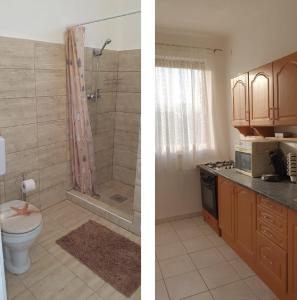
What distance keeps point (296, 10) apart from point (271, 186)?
1209 millimetres

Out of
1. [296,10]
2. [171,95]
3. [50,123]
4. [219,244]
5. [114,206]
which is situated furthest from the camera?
[171,95]

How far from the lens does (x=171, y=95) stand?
2.53m

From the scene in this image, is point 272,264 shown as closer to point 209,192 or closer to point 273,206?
point 273,206

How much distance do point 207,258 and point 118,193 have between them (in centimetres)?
154

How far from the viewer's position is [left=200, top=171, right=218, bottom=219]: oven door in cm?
244

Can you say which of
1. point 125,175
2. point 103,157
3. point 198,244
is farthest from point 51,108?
point 198,244

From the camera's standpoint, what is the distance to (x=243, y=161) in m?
2.11

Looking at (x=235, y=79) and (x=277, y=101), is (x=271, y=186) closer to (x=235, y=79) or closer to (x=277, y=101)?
(x=277, y=101)

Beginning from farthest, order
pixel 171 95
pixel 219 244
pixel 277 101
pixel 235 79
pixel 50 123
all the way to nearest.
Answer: pixel 171 95, pixel 219 244, pixel 235 79, pixel 277 101, pixel 50 123

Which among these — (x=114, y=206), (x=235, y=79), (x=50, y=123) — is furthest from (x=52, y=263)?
(x=235, y=79)

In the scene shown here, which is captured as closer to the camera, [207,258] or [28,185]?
[28,185]

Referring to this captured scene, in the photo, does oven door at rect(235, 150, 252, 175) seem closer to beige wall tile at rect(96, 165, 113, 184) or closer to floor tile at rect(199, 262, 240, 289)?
floor tile at rect(199, 262, 240, 289)

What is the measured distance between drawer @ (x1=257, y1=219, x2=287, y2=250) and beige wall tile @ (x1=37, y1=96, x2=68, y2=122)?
1.48 m

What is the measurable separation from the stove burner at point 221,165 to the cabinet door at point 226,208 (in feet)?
0.57
